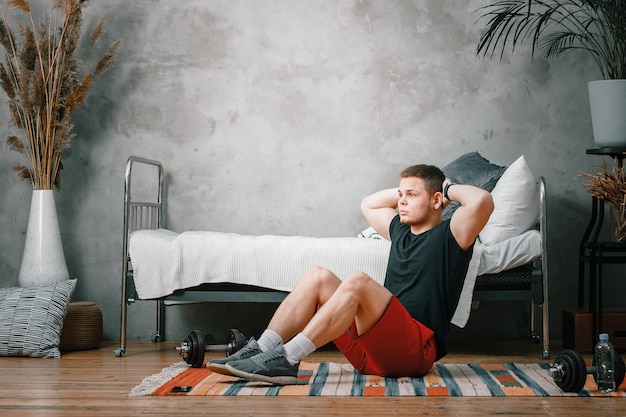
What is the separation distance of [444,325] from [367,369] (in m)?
0.33

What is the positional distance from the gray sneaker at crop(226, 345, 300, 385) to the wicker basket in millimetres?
1555

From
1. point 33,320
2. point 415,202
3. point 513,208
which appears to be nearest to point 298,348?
point 415,202

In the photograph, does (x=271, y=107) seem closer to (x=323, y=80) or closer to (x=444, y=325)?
(x=323, y=80)

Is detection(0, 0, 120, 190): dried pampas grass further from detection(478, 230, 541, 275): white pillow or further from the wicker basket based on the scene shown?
detection(478, 230, 541, 275): white pillow

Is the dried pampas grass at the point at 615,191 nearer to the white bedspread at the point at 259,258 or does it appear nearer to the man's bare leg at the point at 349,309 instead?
the white bedspread at the point at 259,258

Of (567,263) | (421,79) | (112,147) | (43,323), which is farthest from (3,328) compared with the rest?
(567,263)

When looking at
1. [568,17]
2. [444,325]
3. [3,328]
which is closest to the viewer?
[444,325]

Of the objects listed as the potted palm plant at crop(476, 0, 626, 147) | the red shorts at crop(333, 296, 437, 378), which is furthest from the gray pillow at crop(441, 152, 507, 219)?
the red shorts at crop(333, 296, 437, 378)

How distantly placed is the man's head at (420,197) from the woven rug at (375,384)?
0.59m

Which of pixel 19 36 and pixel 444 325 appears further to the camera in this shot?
pixel 19 36

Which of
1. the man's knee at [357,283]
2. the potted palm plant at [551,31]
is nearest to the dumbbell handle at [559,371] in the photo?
the man's knee at [357,283]

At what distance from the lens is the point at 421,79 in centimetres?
448

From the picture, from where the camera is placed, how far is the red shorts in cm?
282

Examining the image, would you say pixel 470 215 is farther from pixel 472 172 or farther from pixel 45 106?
pixel 45 106
